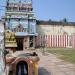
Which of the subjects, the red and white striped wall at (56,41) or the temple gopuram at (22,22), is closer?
the temple gopuram at (22,22)

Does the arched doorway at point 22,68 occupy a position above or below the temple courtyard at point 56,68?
above

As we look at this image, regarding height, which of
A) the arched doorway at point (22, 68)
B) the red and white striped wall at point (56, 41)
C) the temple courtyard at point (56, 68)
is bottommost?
the red and white striped wall at point (56, 41)

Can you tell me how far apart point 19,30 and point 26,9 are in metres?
3.34

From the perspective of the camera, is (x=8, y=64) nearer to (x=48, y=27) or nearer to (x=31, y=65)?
(x=31, y=65)

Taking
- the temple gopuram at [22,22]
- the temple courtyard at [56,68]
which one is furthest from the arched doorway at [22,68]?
the temple gopuram at [22,22]

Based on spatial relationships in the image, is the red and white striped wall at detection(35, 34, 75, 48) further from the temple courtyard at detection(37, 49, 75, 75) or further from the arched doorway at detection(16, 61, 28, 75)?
the arched doorway at detection(16, 61, 28, 75)

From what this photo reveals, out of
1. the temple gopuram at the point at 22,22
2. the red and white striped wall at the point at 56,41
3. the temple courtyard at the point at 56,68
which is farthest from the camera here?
the red and white striped wall at the point at 56,41

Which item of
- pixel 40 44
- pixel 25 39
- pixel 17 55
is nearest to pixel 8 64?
pixel 17 55

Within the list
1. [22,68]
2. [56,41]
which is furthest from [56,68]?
[56,41]

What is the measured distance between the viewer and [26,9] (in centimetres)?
4178

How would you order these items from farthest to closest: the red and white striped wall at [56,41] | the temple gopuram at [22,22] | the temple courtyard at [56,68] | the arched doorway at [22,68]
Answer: the red and white striped wall at [56,41] < the temple gopuram at [22,22] < the temple courtyard at [56,68] < the arched doorway at [22,68]

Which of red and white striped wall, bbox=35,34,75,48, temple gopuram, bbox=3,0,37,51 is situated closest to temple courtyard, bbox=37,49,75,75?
temple gopuram, bbox=3,0,37,51

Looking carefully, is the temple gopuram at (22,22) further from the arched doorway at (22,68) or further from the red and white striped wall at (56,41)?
the arched doorway at (22,68)

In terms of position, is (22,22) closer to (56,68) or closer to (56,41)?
(56,41)
